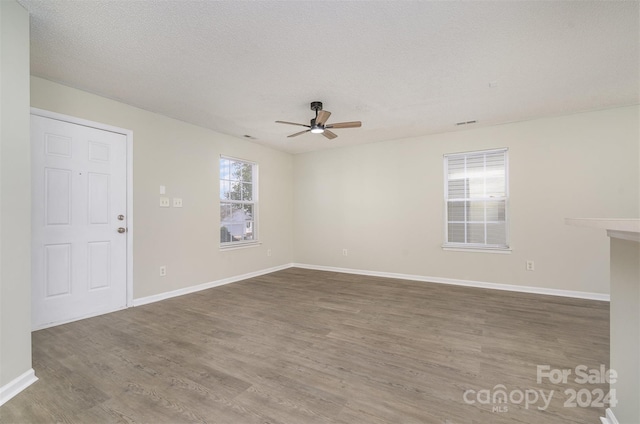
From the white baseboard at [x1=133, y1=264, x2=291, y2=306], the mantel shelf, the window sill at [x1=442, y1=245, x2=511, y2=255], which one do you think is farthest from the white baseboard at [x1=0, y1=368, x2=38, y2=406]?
the window sill at [x1=442, y1=245, x2=511, y2=255]

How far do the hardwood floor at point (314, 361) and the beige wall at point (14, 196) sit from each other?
1.10 ft

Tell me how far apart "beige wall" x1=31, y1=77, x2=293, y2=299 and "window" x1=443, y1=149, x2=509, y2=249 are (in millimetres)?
3587

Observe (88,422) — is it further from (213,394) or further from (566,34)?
(566,34)

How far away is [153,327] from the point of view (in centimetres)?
288

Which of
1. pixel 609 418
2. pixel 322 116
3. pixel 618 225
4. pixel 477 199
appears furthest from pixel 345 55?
pixel 477 199

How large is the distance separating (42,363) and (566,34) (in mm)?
4853

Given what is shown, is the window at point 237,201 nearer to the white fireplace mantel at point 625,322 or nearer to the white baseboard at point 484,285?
the white baseboard at point 484,285

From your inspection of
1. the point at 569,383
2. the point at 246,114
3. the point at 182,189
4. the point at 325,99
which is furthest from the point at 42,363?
the point at 569,383

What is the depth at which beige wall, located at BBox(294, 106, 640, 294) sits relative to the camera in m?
3.76

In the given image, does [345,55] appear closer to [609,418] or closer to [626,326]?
[626,326]

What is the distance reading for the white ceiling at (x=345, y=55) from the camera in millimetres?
1984

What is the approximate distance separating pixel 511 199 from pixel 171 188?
5.06 m

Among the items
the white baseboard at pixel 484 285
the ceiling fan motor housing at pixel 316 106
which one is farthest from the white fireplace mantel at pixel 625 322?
the white baseboard at pixel 484 285

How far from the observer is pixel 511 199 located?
4273mm
